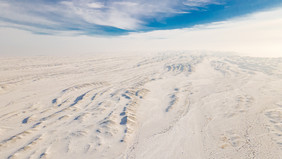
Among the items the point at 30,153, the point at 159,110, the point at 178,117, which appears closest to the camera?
the point at 30,153

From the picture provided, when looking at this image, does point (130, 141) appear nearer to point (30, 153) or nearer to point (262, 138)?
point (30, 153)

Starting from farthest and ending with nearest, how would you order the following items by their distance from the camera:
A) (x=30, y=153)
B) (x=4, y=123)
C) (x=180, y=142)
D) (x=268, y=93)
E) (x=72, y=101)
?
(x=268, y=93), (x=72, y=101), (x=4, y=123), (x=180, y=142), (x=30, y=153)

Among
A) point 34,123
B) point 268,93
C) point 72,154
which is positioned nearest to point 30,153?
point 72,154

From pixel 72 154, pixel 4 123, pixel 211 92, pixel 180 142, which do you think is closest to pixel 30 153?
pixel 72 154

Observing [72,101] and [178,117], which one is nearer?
[178,117]

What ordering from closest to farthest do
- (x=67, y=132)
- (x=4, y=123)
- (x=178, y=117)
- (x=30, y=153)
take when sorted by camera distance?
(x=30, y=153) → (x=67, y=132) → (x=4, y=123) → (x=178, y=117)

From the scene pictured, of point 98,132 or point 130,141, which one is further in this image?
point 98,132

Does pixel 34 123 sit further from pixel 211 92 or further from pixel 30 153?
pixel 211 92

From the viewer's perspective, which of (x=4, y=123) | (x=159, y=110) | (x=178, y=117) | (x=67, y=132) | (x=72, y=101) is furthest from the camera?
(x=72, y=101)
